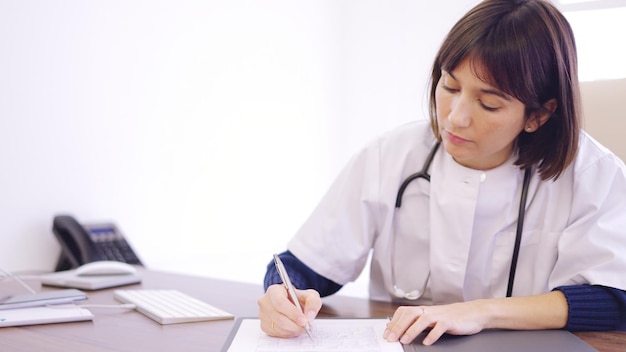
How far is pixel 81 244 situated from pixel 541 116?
1.13 meters

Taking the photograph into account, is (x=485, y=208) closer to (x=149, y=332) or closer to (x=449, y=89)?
(x=449, y=89)

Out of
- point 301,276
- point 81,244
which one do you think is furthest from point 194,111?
point 301,276

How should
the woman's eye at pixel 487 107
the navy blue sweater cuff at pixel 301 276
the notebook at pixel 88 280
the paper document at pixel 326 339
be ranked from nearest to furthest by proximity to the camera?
the paper document at pixel 326 339
the woman's eye at pixel 487 107
the navy blue sweater cuff at pixel 301 276
the notebook at pixel 88 280

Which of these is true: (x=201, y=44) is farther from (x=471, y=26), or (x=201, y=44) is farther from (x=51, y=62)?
(x=471, y=26)

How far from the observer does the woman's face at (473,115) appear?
1.08 m

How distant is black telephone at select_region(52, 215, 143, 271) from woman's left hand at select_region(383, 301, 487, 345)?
951 millimetres

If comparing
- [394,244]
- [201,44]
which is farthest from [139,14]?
[394,244]

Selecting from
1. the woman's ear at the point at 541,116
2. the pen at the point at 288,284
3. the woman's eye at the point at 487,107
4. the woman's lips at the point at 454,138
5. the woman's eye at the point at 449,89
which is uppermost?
the woman's eye at the point at 449,89

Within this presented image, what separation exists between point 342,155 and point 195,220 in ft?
3.57

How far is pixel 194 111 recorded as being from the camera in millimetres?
1990

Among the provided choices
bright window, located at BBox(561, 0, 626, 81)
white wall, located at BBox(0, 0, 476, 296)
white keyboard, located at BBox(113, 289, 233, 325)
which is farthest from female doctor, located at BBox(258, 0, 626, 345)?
bright window, located at BBox(561, 0, 626, 81)

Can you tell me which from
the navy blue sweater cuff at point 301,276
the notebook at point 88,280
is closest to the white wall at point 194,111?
the notebook at point 88,280

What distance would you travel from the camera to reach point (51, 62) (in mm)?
1590

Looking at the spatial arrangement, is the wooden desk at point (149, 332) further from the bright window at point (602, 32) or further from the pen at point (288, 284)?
the bright window at point (602, 32)
